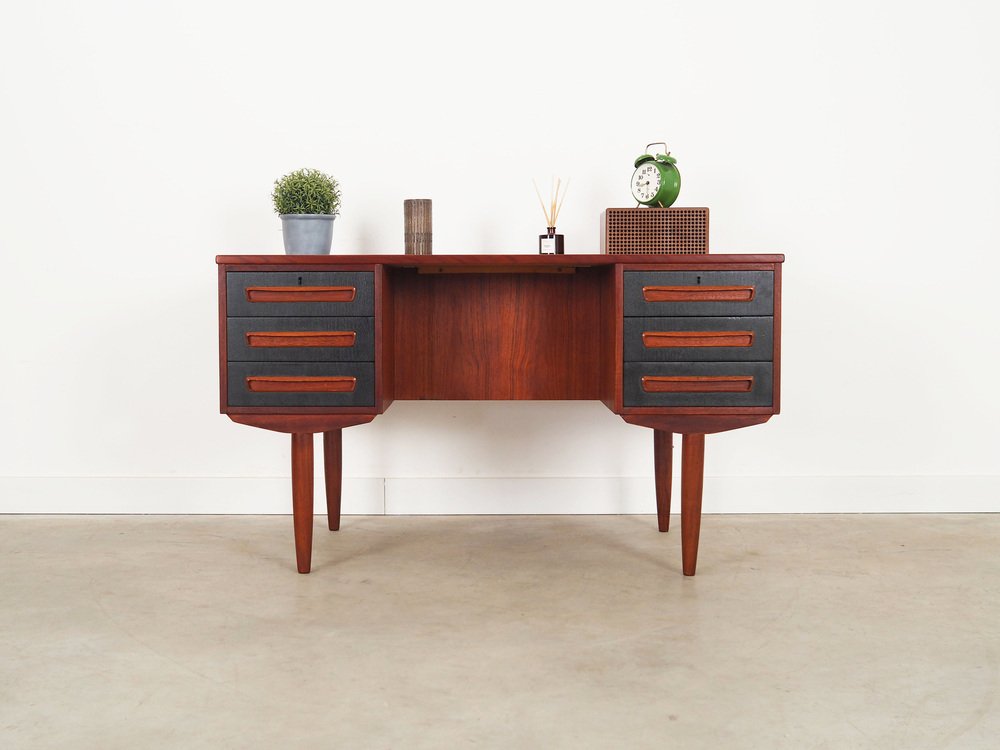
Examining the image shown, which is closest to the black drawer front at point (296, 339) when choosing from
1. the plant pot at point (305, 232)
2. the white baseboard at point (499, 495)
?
the plant pot at point (305, 232)

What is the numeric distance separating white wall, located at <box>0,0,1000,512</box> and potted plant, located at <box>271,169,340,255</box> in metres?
0.44

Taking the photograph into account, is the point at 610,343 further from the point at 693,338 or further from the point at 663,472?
the point at 663,472

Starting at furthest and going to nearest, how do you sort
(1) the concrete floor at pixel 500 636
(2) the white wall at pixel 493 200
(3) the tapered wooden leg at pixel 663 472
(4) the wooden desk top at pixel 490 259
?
(2) the white wall at pixel 493 200, (3) the tapered wooden leg at pixel 663 472, (4) the wooden desk top at pixel 490 259, (1) the concrete floor at pixel 500 636

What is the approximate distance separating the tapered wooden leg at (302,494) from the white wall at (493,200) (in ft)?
2.00

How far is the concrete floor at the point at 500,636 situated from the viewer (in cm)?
137

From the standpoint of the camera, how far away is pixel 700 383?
2.07 meters

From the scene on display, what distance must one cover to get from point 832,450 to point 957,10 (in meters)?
1.45

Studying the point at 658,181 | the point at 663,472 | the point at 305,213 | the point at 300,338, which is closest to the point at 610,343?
the point at 658,181

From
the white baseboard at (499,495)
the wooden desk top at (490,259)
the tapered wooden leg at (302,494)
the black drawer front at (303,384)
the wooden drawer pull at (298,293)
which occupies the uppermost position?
the wooden desk top at (490,259)

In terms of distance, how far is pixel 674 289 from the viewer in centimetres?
206

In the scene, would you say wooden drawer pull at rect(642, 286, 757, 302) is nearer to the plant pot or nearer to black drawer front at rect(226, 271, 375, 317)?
black drawer front at rect(226, 271, 375, 317)

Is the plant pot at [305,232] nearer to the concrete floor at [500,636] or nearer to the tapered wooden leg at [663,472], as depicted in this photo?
the concrete floor at [500,636]

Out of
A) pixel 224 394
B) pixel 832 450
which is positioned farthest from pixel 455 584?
pixel 832 450

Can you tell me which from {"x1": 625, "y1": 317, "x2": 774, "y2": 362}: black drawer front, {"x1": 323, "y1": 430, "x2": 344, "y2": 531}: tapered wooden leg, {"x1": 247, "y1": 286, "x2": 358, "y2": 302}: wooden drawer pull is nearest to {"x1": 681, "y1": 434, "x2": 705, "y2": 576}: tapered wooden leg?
{"x1": 625, "y1": 317, "x2": 774, "y2": 362}: black drawer front
